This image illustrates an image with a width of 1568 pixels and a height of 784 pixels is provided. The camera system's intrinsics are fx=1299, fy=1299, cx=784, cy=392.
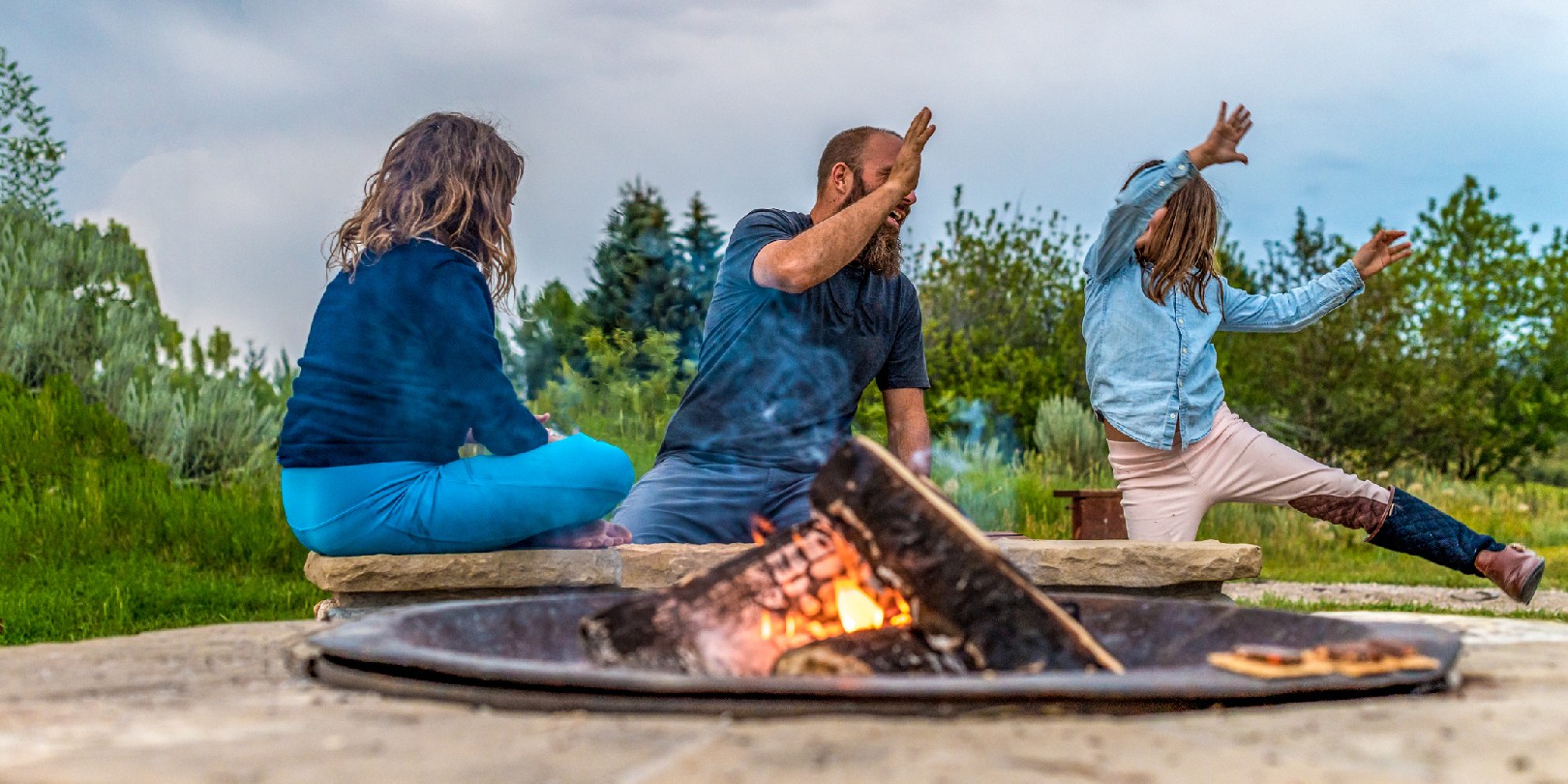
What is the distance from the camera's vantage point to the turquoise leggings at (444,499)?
112 inches

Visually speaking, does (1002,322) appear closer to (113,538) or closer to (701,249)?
(701,249)

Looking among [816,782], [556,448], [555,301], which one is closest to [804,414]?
[556,448]

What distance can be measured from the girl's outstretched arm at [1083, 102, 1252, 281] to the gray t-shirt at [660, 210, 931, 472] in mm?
731

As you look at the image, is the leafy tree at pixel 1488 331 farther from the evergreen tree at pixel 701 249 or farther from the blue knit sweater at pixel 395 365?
the blue knit sweater at pixel 395 365

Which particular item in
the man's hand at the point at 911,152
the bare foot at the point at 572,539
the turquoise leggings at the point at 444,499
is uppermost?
the man's hand at the point at 911,152

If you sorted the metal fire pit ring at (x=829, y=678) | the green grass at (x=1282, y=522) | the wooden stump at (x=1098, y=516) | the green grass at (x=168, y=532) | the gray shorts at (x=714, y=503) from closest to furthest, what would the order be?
1. the metal fire pit ring at (x=829, y=678)
2. the gray shorts at (x=714, y=503)
3. the green grass at (x=168, y=532)
4. the wooden stump at (x=1098, y=516)
5. the green grass at (x=1282, y=522)

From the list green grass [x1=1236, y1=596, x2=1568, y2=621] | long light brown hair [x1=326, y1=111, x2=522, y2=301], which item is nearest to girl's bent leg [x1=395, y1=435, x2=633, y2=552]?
long light brown hair [x1=326, y1=111, x2=522, y2=301]

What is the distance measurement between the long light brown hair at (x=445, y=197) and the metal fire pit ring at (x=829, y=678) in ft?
3.16

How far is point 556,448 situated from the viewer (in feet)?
9.82

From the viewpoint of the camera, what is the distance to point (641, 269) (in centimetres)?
1105

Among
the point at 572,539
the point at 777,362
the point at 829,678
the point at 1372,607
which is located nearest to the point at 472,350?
the point at 572,539

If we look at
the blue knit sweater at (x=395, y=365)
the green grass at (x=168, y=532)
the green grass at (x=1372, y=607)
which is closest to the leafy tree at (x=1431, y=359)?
the green grass at (x=168, y=532)

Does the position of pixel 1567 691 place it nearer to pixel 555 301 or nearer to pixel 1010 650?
pixel 1010 650

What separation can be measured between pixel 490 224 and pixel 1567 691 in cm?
232
